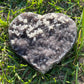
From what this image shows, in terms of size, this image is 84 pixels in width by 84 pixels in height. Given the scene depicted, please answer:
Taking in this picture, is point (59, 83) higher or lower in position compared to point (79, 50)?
lower

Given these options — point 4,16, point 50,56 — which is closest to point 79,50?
point 50,56

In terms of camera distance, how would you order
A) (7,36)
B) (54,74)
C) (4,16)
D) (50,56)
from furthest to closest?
1. (4,16)
2. (7,36)
3. (54,74)
4. (50,56)

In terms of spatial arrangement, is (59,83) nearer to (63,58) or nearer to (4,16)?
(63,58)

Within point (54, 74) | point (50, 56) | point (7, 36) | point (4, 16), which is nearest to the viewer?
point (50, 56)

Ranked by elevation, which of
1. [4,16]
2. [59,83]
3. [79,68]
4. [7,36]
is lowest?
[59,83]

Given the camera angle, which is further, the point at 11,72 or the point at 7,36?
the point at 7,36

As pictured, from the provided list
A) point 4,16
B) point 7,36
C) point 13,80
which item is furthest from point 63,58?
point 4,16
